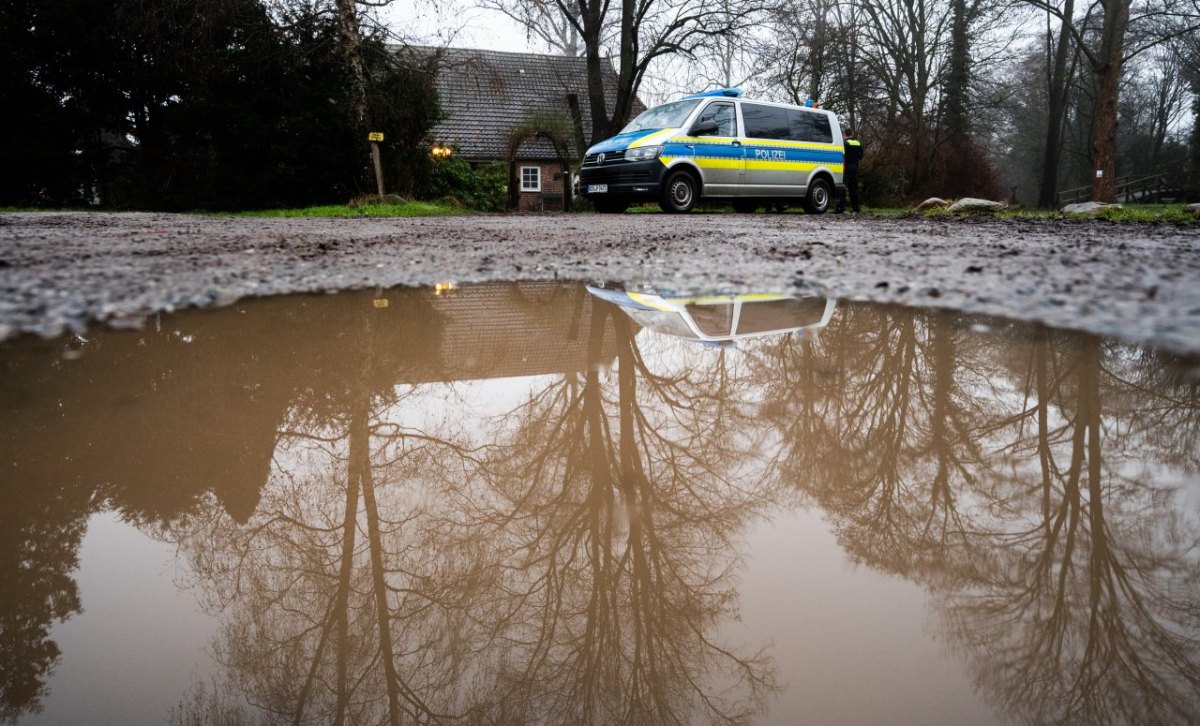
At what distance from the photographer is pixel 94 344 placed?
218 cm

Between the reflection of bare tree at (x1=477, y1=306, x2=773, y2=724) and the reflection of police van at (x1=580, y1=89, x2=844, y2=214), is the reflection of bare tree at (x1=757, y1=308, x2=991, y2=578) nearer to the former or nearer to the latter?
the reflection of bare tree at (x1=477, y1=306, x2=773, y2=724)

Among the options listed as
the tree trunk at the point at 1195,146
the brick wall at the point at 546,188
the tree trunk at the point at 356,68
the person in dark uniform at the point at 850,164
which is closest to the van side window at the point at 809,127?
the person in dark uniform at the point at 850,164

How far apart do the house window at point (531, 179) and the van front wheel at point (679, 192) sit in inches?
711

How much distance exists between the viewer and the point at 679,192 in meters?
12.0

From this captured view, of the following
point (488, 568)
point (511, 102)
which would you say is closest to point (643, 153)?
point (488, 568)

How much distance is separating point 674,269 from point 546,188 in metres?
26.6

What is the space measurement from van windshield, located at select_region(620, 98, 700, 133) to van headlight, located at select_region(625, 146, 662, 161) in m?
0.57

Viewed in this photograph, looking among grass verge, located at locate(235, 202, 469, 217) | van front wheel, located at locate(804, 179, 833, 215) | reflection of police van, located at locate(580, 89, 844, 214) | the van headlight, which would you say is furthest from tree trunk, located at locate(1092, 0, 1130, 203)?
grass verge, located at locate(235, 202, 469, 217)

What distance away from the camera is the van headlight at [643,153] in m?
11.4

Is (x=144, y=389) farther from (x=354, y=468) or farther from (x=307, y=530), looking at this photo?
(x=307, y=530)

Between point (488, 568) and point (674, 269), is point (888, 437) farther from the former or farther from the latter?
point (674, 269)

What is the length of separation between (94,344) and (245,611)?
1631mm

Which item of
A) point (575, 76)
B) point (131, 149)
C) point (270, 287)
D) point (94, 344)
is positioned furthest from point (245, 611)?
point (575, 76)

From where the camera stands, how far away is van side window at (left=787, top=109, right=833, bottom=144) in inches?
520
